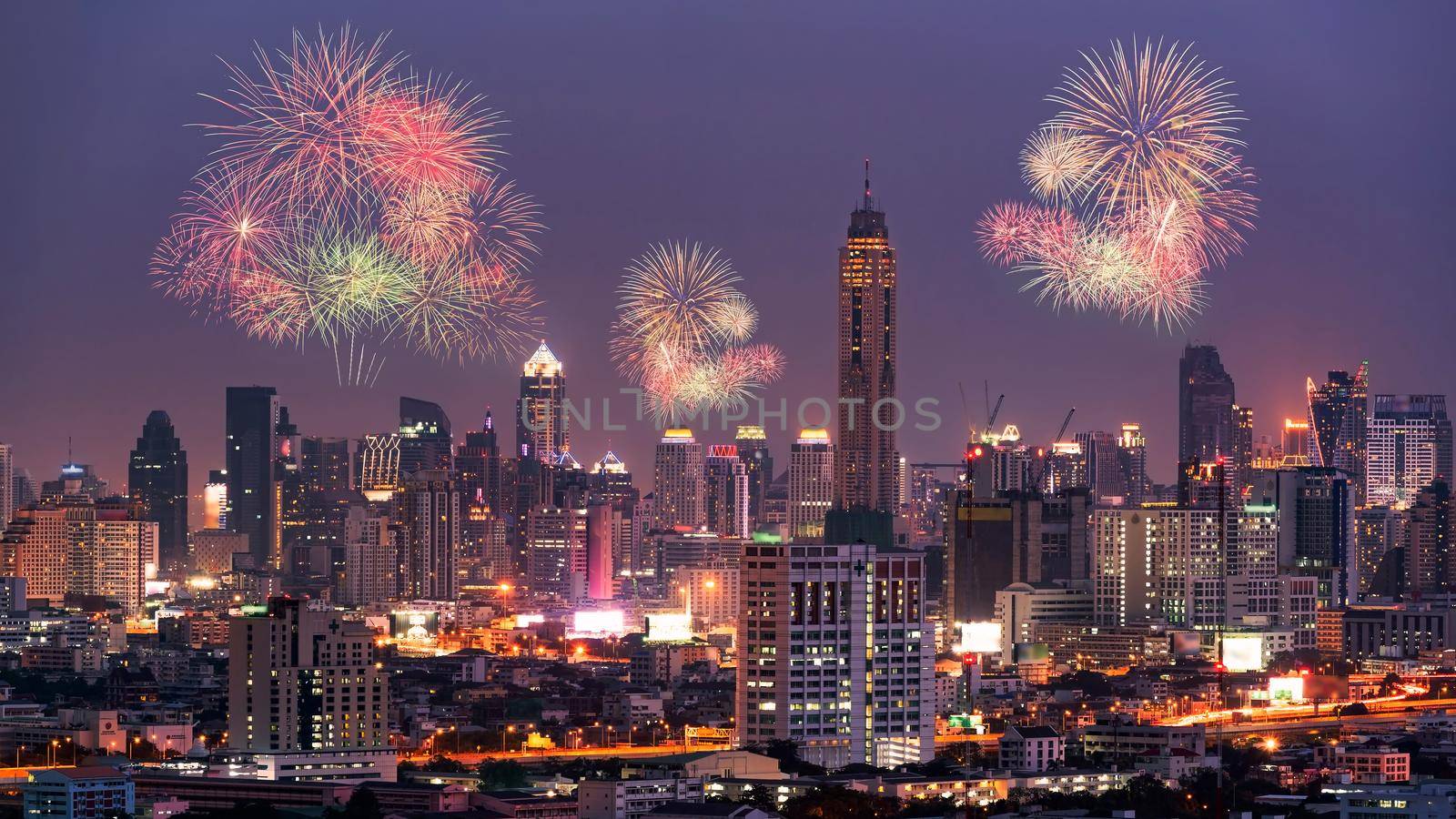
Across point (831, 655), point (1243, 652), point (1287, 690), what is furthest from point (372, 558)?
point (831, 655)

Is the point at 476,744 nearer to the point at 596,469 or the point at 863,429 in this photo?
the point at 863,429

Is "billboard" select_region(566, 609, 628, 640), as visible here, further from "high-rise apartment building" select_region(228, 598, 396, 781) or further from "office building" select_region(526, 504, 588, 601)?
"high-rise apartment building" select_region(228, 598, 396, 781)

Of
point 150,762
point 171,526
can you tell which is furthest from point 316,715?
point 171,526

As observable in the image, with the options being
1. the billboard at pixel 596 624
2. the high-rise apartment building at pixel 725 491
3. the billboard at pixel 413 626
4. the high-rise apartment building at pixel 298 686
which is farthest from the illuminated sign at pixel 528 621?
the high-rise apartment building at pixel 298 686

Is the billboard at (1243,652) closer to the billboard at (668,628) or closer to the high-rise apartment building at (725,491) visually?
the billboard at (668,628)

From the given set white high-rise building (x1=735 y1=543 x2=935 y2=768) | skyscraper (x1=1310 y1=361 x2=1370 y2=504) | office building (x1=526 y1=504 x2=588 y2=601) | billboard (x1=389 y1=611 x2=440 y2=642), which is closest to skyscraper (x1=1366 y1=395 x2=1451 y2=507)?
skyscraper (x1=1310 y1=361 x2=1370 y2=504)
